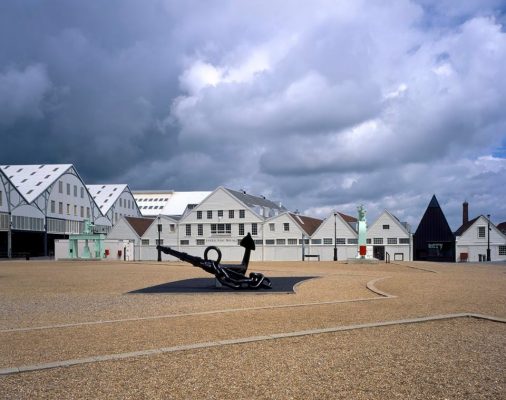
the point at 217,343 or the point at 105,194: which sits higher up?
the point at 105,194

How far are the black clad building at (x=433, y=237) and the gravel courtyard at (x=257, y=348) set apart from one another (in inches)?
2398

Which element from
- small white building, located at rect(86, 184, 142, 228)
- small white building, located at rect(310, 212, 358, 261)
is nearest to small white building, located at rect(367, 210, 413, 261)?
small white building, located at rect(310, 212, 358, 261)

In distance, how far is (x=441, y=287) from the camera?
66.1 ft

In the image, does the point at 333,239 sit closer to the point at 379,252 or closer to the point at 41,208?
the point at 379,252

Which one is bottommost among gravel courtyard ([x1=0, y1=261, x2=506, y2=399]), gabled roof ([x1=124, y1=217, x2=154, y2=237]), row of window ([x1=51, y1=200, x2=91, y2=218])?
gravel courtyard ([x1=0, y1=261, x2=506, y2=399])

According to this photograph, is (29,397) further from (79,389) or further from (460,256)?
(460,256)

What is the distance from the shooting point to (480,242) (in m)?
68.4

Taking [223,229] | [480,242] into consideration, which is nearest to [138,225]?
[223,229]

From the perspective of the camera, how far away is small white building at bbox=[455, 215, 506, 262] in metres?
67.4

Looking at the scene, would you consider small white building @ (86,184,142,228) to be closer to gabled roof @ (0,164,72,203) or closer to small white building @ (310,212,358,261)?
gabled roof @ (0,164,72,203)

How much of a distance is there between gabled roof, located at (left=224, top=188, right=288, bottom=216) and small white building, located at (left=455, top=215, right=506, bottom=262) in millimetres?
26555

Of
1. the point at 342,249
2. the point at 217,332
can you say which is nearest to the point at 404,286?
the point at 217,332

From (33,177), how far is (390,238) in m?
51.2

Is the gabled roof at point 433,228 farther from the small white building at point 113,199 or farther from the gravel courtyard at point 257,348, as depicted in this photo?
the gravel courtyard at point 257,348
